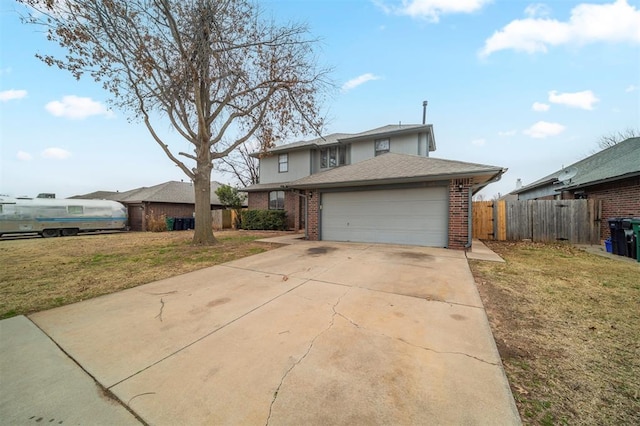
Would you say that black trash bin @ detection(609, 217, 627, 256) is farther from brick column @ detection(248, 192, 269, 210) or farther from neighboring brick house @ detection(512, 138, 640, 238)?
brick column @ detection(248, 192, 269, 210)

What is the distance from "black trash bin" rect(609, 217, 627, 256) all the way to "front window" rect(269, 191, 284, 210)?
1503 cm

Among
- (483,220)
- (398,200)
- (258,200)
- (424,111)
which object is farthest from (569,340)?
(258,200)

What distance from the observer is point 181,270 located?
5570 mm

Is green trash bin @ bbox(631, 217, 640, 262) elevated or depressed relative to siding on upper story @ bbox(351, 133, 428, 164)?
depressed

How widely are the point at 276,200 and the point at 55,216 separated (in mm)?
14139

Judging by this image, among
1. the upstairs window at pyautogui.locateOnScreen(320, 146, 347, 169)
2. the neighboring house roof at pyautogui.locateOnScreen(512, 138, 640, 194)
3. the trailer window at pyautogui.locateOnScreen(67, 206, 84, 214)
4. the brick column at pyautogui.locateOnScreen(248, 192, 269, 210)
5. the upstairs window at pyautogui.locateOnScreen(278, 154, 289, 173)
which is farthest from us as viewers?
the brick column at pyautogui.locateOnScreen(248, 192, 269, 210)

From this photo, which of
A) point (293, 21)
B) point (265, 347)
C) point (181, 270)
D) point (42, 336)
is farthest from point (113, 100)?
point (265, 347)

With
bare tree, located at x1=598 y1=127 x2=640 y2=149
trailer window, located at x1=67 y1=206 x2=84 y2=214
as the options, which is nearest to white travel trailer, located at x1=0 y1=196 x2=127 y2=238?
trailer window, located at x1=67 y1=206 x2=84 y2=214

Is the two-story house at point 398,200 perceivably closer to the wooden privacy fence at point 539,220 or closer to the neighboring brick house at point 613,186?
the wooden privacy fence at point 539,220

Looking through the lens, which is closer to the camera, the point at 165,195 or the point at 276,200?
the point at 276,200

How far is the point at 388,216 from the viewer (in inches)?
357

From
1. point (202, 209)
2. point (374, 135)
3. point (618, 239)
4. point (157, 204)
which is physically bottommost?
point (618, 239)

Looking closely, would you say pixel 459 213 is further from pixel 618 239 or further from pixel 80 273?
pixel 80 273

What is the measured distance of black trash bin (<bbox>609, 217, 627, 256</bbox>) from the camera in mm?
6969
